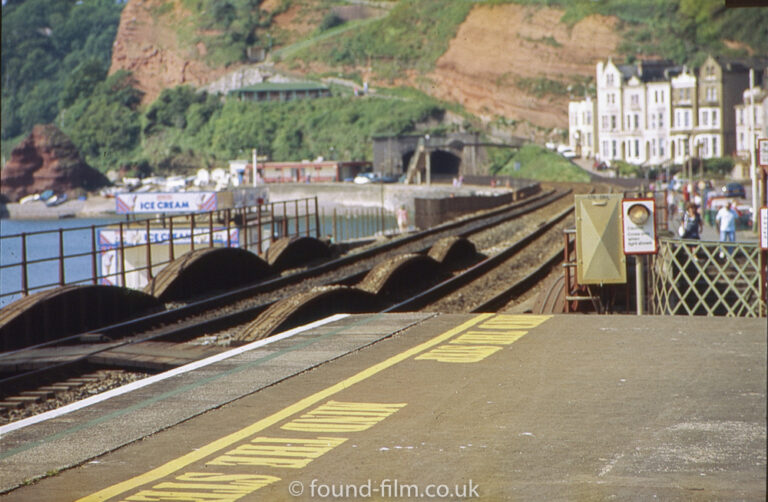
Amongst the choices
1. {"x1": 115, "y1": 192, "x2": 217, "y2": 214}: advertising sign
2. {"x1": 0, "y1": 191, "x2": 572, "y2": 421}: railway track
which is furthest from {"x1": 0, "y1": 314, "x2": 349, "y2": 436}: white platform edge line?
{"x1": 115, "y1": 192, "x2": 217, "y2": 214}: advertising sign

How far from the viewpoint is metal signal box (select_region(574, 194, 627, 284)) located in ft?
49.4

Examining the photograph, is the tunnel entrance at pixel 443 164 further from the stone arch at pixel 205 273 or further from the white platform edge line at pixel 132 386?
the white platform edge line at pixel 132 386

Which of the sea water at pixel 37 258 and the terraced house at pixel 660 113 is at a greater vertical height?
the terraced house at pixel 660 113

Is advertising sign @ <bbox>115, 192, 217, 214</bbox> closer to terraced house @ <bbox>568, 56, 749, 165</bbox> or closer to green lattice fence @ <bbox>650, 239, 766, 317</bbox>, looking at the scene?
green lattice fence @ <bbox>650, 239, 766, 317</bbox>

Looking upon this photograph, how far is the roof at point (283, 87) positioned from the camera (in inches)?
7121

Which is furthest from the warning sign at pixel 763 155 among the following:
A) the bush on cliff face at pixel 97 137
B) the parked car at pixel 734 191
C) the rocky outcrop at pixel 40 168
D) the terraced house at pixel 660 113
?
the bush on cliff face at pixel 97 137

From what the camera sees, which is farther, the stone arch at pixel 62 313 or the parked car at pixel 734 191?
the parked car at pixel 734 191

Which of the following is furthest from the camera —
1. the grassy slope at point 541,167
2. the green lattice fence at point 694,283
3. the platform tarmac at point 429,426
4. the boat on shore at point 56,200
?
the grassy slope at point 541,167

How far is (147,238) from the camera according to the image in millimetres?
22047

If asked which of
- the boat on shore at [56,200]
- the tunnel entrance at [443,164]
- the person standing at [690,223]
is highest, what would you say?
the tunnel entrance at [443,164]

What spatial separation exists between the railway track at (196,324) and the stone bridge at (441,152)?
101208 millimetres

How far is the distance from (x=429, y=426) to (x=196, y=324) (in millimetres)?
9160

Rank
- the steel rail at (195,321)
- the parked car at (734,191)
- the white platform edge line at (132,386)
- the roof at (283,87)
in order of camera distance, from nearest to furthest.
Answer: the white platform edge line at (132,386)
the steel rail at (195,321)
the parked car at (734,191)
the roof at (283,87)

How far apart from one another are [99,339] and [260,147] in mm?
158554
